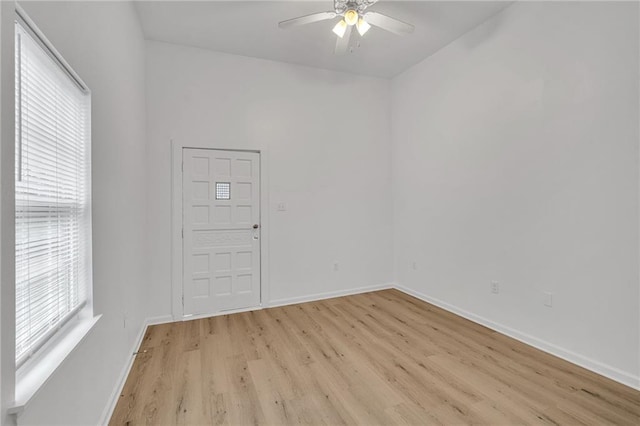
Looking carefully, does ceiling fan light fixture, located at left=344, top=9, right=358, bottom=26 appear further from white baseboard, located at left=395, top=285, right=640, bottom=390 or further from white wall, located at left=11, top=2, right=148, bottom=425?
white baseboard, located at left=395, top=285, right=640, bottom=390

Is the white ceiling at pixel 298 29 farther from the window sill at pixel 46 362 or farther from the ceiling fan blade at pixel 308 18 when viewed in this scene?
the window sill at pixel 46 362

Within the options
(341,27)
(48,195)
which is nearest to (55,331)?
(48,195)

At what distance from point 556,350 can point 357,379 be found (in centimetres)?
177

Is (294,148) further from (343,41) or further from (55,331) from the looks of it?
(55,331)

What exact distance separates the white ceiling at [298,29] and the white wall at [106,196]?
1.36 feet

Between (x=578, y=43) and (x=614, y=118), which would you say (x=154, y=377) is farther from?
(x=578, y=43)

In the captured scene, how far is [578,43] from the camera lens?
8.02ft

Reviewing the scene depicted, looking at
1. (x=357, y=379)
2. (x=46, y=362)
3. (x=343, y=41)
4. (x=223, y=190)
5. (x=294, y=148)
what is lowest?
(x=357, y=379)

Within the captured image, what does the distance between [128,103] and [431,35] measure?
→ 3.19 m

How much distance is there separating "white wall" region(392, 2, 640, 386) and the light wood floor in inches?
14.0

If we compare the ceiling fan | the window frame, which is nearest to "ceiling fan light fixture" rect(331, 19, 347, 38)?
the ceiling fan

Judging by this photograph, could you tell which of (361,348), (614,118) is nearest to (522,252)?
(614,118)

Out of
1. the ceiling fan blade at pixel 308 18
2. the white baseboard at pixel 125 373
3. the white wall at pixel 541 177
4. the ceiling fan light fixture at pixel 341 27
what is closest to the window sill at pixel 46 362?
the white baseboard at pixel 125 373

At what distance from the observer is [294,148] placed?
4082 millimetres
